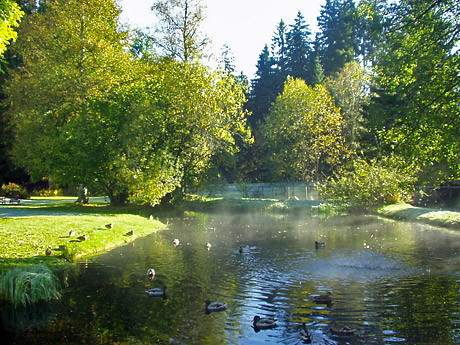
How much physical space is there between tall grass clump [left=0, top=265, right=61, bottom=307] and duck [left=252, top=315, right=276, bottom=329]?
6.62m

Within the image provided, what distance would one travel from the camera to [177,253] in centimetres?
2167

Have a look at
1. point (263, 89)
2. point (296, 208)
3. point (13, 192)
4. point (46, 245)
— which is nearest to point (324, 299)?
point (46, 245)

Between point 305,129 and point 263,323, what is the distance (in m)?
49.6

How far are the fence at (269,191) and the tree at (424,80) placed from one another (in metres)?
38.4

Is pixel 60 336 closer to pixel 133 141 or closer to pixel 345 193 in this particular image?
pixel 133 141

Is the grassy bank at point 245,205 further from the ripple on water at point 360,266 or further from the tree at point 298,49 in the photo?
the tree at point 298,49

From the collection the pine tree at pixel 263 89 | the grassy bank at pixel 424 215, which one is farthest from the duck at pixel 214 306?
the pine tree at pixel 263 89

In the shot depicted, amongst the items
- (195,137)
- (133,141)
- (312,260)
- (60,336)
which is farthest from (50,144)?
(60,336)

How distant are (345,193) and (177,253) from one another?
82.8ft

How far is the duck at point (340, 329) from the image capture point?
10.1 metres

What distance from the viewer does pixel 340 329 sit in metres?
10.2

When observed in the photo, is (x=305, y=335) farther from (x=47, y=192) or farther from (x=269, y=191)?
(x=47, y=192)

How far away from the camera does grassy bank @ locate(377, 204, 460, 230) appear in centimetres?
3010

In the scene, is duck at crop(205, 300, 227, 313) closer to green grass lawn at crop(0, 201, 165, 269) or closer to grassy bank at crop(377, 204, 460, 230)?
green grass lawn at crop(0, 201, 165, 269)
